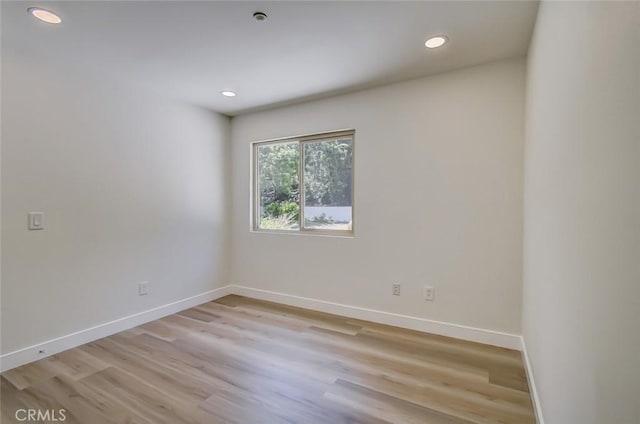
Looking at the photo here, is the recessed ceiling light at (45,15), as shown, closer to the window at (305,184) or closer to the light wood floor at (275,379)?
the window at (305,184)

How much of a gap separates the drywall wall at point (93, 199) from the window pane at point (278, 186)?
67cm

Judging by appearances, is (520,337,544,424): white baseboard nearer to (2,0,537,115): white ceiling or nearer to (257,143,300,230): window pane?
(2,0,537,115): white ceiling

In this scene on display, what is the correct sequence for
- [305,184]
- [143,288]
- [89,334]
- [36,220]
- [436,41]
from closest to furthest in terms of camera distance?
[436,41]
[36,220]
[89,334]
[143,288]
[305,184]

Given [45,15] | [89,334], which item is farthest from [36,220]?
[45,15]

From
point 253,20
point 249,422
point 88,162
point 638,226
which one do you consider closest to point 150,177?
point 88,162

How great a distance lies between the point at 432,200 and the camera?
9.41 feet

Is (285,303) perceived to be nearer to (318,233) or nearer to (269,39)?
(318,233)

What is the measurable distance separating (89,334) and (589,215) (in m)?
3.53

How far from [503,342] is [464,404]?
100 centimetres

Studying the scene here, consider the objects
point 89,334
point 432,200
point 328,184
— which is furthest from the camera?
point 328,184

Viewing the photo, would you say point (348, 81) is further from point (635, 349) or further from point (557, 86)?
point (635, 349)

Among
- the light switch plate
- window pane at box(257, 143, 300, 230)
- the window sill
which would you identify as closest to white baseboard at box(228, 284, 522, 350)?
the window sill

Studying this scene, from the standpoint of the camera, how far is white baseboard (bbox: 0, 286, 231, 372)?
2317 millimetres

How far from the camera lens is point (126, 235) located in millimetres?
3033
